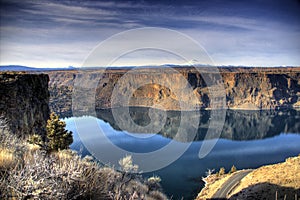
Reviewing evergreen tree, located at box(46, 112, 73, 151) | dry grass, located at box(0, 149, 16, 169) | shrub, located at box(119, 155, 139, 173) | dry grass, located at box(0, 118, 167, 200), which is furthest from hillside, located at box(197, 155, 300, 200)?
dry grass, located at box(0, 149, 16, 169)

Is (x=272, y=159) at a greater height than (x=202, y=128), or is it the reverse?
(x=202, y=128)

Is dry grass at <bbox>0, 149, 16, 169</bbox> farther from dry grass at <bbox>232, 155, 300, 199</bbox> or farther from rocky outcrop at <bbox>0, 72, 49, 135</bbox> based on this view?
dry grass at <bbox>232, 155, 300, 199</bbox>

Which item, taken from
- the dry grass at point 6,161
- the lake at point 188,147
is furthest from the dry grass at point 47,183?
the lake at point 188,147

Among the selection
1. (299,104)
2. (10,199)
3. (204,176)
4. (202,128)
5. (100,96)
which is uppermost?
(299,104)

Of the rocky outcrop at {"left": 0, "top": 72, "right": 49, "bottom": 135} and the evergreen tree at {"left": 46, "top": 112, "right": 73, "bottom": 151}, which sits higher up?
the rocky outcrop at {"left": 0, "top": 72, "right": 49, "bottom": 135}

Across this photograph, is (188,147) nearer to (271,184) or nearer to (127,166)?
(271,184)

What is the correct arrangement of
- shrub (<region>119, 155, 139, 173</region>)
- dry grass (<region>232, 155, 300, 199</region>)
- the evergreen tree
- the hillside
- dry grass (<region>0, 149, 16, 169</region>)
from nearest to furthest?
dry grass (<region>0, 149, 16, 169</region>), the evergreen tree, shrub (<region>119, 155, 139, 173</region>), the hillside, dry grass (<region>232, 155, 300, 199</region>)

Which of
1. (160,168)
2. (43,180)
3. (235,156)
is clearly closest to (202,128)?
(235,156)

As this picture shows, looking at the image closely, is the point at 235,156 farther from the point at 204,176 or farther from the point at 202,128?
the point at 202,128

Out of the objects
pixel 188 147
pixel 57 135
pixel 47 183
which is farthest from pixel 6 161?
pixel 188 147
